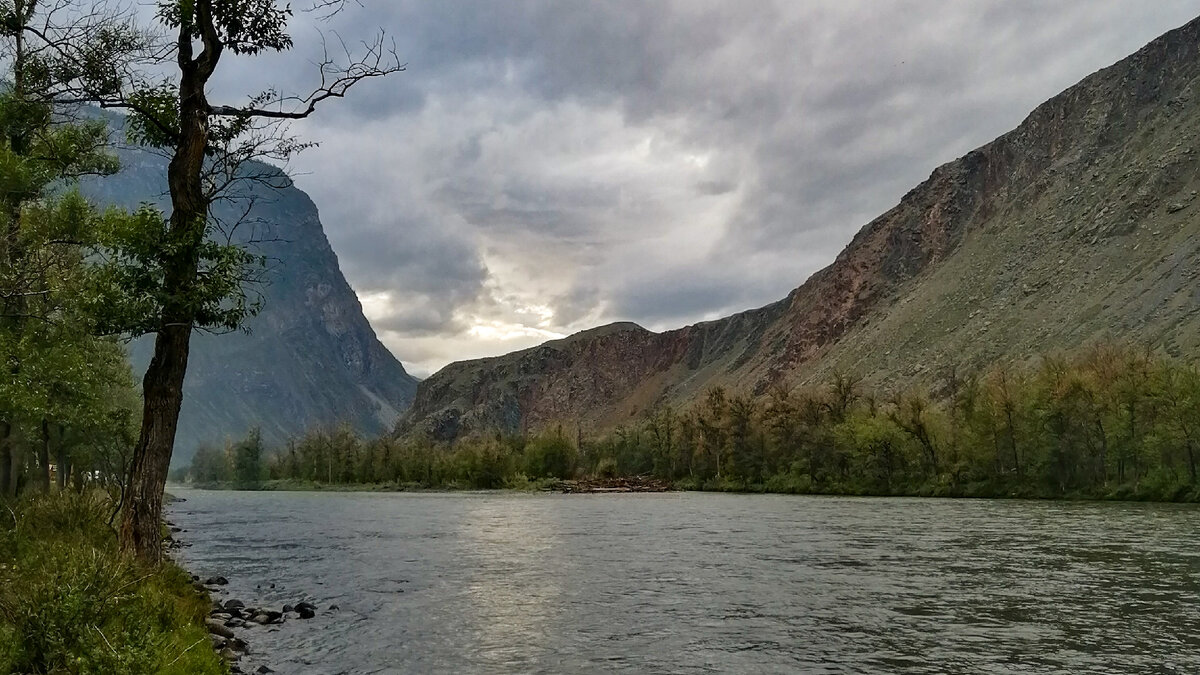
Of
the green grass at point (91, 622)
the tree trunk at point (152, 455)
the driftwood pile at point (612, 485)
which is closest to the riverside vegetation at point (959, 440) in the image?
the driftwood pile at point (612, 485)

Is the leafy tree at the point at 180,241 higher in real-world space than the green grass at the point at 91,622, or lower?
higher

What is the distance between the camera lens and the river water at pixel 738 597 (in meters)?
19.1

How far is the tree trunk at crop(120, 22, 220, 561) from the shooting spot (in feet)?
53.2

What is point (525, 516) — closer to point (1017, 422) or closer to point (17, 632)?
point (1017, 422)

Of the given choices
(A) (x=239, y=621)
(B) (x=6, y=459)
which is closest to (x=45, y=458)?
(B) (x=6, y=459)

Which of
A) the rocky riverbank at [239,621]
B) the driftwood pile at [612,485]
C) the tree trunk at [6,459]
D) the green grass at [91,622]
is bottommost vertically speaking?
the driftwood pile at [612,485]

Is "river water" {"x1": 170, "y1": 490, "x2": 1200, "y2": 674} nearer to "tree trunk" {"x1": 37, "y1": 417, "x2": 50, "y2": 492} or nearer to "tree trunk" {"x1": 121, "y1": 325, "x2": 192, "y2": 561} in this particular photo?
"tree trunk" {"x1": 121, "y1": 325, "x2": 192, "y2": 561}

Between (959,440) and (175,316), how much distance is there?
100 m

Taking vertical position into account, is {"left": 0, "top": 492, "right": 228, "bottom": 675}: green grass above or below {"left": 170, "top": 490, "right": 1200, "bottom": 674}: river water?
above

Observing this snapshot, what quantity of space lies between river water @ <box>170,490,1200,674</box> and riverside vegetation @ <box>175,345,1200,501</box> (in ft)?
99.1

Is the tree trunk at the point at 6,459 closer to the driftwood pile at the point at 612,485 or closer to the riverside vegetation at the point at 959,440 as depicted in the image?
the riverside vegetation at the point at 959,440

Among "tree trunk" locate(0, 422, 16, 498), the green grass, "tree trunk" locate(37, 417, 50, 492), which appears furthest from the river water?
"tree trunk" locate(0, 422, 16, 498)

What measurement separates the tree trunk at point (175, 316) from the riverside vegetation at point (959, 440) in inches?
3407

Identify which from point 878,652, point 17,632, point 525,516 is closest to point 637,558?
point 878,652
